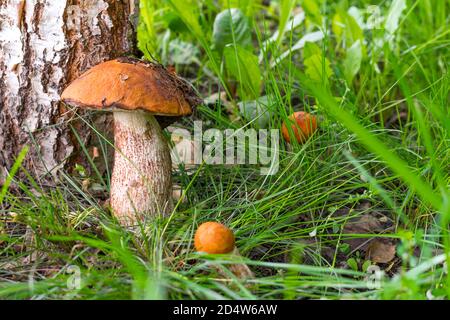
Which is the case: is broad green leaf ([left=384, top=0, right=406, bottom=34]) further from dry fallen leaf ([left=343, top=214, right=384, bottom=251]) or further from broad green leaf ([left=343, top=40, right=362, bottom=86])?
dry fallen leaf ([left=343, top=214, right=384, bottom=251])

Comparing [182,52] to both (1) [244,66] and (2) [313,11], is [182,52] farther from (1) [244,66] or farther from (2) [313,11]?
(2) [313,11]

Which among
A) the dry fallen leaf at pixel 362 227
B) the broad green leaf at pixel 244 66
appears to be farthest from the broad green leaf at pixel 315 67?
the dry fallen leaf at pixel 362 227

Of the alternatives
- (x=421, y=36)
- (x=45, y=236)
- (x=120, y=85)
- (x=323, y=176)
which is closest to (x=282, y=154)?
(x=323, y=176)

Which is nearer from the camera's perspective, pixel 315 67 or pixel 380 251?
pixel 380 251

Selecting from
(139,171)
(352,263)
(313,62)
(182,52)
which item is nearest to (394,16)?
(313,62)

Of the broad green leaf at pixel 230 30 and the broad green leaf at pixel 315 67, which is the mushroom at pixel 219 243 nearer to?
the broad green leaf at pixel 315 67

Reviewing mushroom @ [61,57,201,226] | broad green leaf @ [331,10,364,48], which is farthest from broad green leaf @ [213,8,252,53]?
mushroom @ [61,57,201,226]
